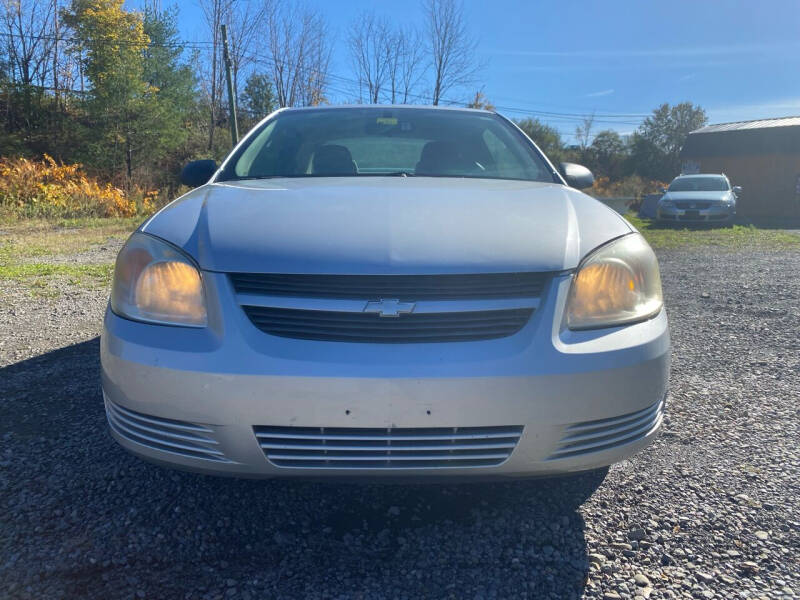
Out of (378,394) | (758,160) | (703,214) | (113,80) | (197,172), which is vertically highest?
(113,80)

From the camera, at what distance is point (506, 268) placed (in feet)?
5.08

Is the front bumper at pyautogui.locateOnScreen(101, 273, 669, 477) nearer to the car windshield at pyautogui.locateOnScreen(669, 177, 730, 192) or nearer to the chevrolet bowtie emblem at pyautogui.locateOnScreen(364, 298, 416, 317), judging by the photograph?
the chevrolet bowtie emblem at pyautogui.locateOnScreen(364, 298, 416, 317)

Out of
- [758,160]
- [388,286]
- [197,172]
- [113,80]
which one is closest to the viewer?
[388,286]

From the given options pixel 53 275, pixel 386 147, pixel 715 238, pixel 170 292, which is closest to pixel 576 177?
pixel 386 147

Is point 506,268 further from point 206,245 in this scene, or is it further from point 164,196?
point 164,196

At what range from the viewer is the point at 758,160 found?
29047mm

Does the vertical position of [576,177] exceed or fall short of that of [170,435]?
it exceeds it

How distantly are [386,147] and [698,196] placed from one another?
14349 mm

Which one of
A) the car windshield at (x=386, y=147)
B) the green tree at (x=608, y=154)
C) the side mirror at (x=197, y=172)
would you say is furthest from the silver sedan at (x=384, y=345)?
the green tree at (x=608, y=154)

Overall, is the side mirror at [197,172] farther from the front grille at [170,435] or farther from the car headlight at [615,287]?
the car headlight at [615,287]

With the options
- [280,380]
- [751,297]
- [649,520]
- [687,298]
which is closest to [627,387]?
[649,520]

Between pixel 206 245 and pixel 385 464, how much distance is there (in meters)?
0.80

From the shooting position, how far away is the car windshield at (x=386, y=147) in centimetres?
267

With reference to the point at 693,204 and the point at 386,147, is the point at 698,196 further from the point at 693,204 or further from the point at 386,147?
the point at 386,147
